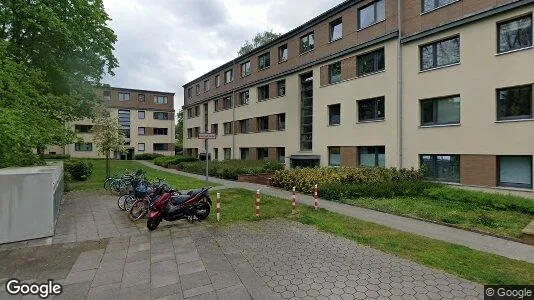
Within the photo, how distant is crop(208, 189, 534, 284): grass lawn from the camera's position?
5656 mm

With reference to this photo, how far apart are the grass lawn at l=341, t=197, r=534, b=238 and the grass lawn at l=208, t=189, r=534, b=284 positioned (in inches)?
88.4

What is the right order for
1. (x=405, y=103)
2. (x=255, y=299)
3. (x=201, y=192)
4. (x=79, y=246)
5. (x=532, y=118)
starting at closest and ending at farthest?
1. (x=255, y=299)
2. (x=79, y=246)
3. (x=201, y=192)
4. (x=532, y=118)
5. (x=405, y=103)

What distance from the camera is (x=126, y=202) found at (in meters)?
11.1

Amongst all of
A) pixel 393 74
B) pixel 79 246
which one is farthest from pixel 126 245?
pixel 393 74

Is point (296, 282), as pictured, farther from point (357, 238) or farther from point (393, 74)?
point (393, 74)

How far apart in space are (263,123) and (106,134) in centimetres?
1358

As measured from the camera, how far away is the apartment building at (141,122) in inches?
2067

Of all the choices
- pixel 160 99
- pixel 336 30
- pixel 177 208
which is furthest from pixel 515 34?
pixel 160 99

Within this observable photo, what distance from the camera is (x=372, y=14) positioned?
18.9 meters

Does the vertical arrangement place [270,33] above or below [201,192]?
above

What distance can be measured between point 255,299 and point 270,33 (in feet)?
144

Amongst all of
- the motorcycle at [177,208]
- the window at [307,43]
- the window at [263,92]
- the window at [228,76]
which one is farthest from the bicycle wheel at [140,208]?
the window at [228,76]

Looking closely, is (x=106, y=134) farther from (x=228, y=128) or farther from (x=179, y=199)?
(x=228, y=128)

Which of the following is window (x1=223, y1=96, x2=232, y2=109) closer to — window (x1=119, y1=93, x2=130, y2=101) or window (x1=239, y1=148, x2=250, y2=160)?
window (x1=239, y1=148, x2=250, y2=160)
